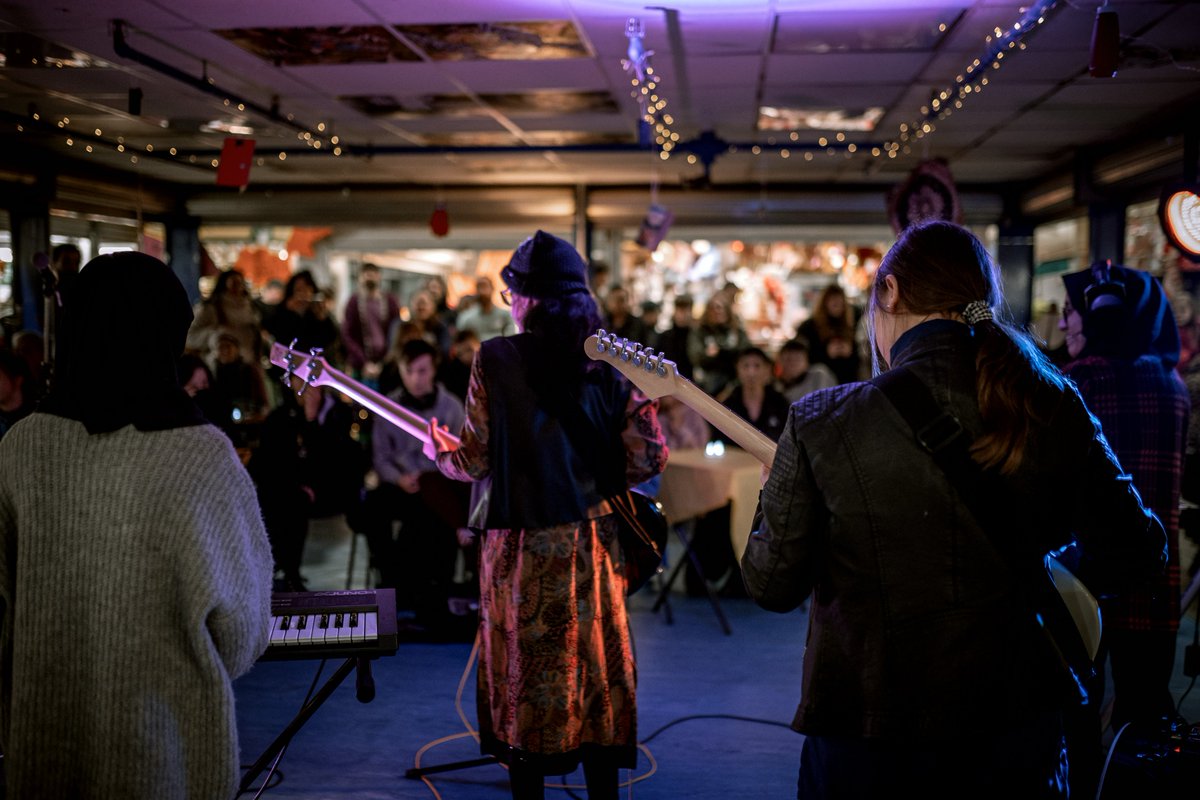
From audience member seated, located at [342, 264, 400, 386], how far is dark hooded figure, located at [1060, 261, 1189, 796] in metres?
7.07

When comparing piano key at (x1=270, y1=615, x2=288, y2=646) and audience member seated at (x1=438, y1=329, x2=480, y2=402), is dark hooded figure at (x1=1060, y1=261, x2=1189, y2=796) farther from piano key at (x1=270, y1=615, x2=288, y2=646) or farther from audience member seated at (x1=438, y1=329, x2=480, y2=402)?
audience member seated at (x1=438, y1=329, x2=480, y2=402)

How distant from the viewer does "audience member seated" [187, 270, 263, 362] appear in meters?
6.64

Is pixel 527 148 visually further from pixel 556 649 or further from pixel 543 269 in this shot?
pixel 556 649

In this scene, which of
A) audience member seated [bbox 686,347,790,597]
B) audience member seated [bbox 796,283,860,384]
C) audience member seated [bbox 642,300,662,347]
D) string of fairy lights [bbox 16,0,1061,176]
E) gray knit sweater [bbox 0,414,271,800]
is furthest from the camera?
audience member seated [bbox 642,300,662,347]

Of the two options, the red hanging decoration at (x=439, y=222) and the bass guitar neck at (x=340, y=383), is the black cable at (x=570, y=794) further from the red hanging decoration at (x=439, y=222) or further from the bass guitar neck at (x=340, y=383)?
the red hanging decoration at (x=439, y=222)

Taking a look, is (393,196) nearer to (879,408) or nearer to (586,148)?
(586,148)

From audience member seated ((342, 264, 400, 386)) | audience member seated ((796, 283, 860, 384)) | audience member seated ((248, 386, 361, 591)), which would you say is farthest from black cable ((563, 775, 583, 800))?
audience member seated ((342, 264, 400, 386))

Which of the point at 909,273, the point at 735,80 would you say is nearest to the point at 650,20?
the point at 735,80

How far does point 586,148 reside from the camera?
298 inches

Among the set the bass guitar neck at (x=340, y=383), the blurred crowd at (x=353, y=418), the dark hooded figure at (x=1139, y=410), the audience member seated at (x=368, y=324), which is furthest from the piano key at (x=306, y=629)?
the audience member seated at (x=368, y=324)

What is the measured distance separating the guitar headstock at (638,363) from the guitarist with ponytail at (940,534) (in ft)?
2.38

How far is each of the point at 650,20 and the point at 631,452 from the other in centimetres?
278

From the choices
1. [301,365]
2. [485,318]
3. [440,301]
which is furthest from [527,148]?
[301,365]

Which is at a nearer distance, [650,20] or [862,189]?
[650,20]
